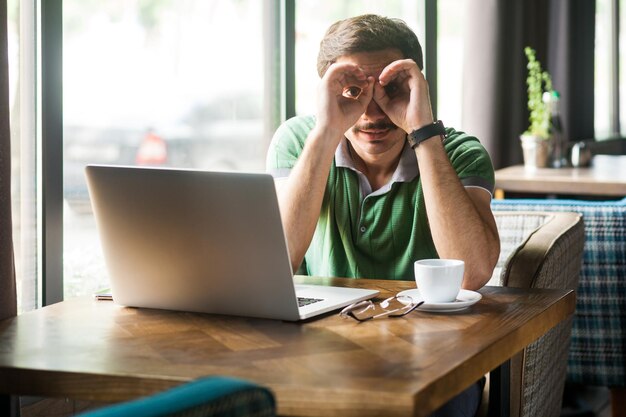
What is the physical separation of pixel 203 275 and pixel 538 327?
58 centimetres

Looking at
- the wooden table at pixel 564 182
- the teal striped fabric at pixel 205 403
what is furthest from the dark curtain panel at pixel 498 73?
the teal striped fabric at pixel 205 403

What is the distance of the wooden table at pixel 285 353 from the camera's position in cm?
120

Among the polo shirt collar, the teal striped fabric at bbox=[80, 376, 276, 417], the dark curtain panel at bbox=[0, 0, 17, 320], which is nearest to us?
the teal striped fabric at bbox=[80, 376, 276, 417]

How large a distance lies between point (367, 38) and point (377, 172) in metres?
0.32

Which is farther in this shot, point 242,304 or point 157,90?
point 157,90

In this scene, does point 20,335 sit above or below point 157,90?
below

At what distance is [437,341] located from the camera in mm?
1441

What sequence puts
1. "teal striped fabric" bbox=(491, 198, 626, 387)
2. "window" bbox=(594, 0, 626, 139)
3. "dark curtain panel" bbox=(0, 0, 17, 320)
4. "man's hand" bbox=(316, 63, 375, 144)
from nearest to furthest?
"dark curtain panel" bbox=(0, 0, 17, 320) → "man's hand" bbox=(316, 63, 375, 144) → "teal striped fabric" bbox=(491, 198, 626, 387) → "window" bbox=(594, 0, 626, 139)

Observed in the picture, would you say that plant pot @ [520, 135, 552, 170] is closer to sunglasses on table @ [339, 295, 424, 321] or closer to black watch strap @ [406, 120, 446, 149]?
black watch strap @ [406, 120, 446, 149]

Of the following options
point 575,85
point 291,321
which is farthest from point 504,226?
point 575,85

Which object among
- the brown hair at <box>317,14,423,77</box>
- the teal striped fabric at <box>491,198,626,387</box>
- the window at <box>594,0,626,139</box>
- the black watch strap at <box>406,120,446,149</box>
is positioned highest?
the window at <box>594,0,626,139</box>

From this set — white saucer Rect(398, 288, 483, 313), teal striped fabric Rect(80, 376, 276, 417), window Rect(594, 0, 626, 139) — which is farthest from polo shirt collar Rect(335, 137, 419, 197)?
window Rect(594, 0, 626, 139)

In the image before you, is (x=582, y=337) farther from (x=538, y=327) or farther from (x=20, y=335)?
(x=20, y=335)

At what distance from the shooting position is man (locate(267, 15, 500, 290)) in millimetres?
2037
